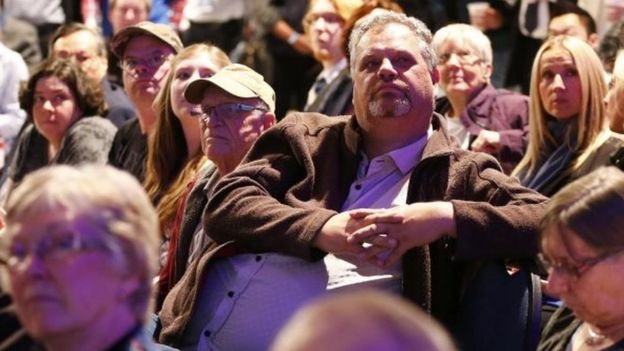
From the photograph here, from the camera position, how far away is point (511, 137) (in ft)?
23.9

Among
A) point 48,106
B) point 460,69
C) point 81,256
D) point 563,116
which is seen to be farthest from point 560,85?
point 81,256

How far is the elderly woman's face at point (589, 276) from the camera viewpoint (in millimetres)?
4012

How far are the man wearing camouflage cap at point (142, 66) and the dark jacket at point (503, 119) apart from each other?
1.42 metres

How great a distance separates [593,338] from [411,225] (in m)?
0.73

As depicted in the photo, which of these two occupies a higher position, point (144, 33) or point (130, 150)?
point (144, 33)

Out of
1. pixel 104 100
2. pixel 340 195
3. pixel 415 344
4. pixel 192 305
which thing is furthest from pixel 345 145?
pixel 104 100

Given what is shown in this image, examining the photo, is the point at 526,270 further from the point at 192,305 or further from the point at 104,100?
the point at 104,100

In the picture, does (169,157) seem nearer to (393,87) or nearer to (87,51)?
(393,87)

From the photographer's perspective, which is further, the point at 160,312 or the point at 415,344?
the point at 160,312

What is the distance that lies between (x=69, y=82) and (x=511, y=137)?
2224 millimetres

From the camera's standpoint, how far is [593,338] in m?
4.18

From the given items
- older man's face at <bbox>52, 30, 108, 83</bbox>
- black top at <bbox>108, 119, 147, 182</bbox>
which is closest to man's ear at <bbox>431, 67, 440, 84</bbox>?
black top at <bbox>108, 119, 147, 182</bbox>

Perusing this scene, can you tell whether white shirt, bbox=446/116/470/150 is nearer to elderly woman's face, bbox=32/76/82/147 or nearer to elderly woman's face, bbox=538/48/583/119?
elderly woman's face, bbox=538/48/583/119

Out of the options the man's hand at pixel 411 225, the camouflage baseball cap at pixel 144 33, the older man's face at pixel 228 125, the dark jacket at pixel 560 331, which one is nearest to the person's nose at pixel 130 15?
the camouflage baseball cap at pixel 144 33
